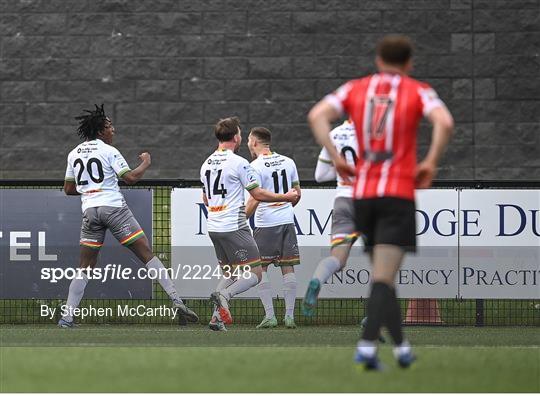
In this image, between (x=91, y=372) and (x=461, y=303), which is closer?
(x=91, y=372)

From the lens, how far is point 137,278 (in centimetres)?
1295

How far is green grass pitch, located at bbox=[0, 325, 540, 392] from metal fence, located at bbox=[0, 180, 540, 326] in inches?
45.9

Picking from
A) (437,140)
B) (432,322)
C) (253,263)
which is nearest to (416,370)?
(437,140)

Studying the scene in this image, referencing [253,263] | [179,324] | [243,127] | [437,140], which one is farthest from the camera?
[243,127]

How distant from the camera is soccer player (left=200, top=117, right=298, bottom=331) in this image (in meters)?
11.8

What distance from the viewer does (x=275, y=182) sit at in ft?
41.4

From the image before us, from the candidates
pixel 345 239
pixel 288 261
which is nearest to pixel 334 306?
pixel 288 261

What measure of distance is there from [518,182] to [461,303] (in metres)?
1.21

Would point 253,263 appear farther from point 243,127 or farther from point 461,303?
point 243,127

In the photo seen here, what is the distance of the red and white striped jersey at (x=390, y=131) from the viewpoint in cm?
716

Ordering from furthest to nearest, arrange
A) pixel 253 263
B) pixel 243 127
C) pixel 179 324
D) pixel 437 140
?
pixel 243 127
pixel 179 324
pixel 253 263
pixel 437 140

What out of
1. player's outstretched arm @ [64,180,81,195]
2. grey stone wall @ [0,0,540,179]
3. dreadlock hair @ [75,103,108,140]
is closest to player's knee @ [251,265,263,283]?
player's outstretched arm @ [64,180,81,195]

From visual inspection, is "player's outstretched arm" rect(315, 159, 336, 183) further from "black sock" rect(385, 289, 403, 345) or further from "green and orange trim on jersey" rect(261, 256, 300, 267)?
"black sock" rect(385, 289, 403, 345)

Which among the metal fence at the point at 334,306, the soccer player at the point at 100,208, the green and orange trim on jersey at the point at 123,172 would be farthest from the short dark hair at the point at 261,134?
the green and orange trim on jersey at the point at 123,172
